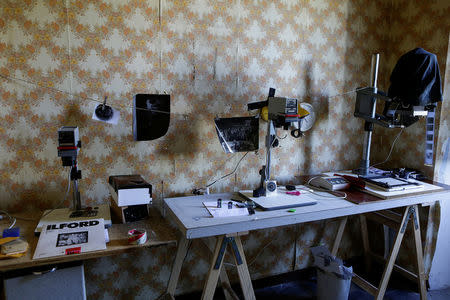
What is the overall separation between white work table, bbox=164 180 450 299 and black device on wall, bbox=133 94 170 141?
1.45 feet

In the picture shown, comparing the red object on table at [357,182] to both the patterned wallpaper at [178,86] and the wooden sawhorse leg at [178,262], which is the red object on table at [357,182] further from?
the wooden sawhorse leg at [178,262]

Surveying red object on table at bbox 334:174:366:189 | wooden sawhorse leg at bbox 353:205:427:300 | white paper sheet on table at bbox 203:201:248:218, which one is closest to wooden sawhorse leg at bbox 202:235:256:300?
white paper sheet on table at bbox 203:201:248:218

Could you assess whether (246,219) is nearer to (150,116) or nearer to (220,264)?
(220,264)

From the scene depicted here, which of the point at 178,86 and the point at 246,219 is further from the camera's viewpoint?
the point at 178,86

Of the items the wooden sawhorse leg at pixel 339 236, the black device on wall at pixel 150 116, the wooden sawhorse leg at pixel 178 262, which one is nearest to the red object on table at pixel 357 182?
the wooden sawhorse leg at pixel 339 236

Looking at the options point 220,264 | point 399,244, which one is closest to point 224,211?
point 220,264

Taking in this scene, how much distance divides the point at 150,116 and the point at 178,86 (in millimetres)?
268

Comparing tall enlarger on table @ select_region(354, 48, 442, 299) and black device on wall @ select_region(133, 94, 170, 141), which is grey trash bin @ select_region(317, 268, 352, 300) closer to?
tall enlarger on table @ select_region(354, 48, 442, 299)

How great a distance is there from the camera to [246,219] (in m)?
1.71

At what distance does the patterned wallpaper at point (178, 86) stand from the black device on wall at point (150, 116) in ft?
0.14

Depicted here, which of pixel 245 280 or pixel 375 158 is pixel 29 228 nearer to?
pixel 245 280

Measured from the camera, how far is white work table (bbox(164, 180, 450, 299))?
1666 millimetres

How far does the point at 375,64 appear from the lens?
2400mm

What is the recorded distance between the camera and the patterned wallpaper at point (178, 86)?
1885 mm
